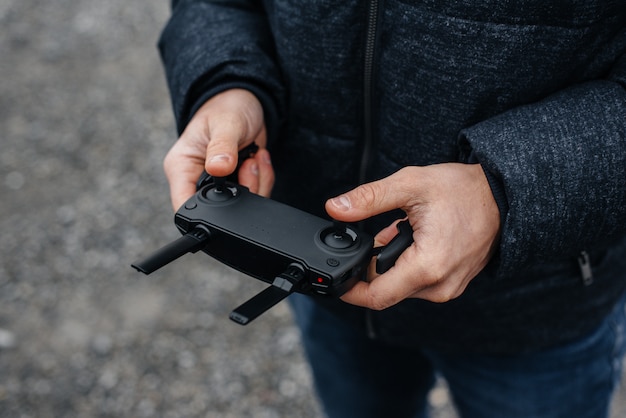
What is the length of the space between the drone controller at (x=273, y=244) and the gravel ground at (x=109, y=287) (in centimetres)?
117

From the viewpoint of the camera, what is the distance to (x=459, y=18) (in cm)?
82

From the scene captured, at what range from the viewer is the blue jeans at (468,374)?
3.58ft

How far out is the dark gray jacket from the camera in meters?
0.80

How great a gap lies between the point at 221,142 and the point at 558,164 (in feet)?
1.51

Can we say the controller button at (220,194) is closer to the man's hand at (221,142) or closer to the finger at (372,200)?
the man's hand at (221,142)

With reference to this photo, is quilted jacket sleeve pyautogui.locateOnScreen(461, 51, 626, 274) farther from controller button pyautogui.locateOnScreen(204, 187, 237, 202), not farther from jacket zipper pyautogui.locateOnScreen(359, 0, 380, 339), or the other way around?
controller button pyautogui.locateOnScreen(204, 187, 237, 202)

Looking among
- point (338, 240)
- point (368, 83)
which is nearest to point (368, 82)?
point (368, 83)

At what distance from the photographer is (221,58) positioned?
1.06 metres

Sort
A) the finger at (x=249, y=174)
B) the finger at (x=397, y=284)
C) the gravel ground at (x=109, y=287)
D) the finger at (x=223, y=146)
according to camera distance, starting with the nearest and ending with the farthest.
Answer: the finger at (x=397, y=284) < the finger at (x=223, y=146) < the finger at (x=249, y=174) < the gravel ground at (x=109, y=287)

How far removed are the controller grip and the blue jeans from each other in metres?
0.42

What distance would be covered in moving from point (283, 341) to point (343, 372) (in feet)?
2.43

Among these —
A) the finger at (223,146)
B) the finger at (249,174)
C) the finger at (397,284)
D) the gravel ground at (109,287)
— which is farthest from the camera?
the gravel ground at (109,287)

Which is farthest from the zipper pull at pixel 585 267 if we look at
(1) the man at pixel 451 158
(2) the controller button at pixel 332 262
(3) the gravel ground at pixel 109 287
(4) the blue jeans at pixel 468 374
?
(3) the gravel ground at pixel 109 287

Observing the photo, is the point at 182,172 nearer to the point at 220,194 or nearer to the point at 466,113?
the point at 220,194
